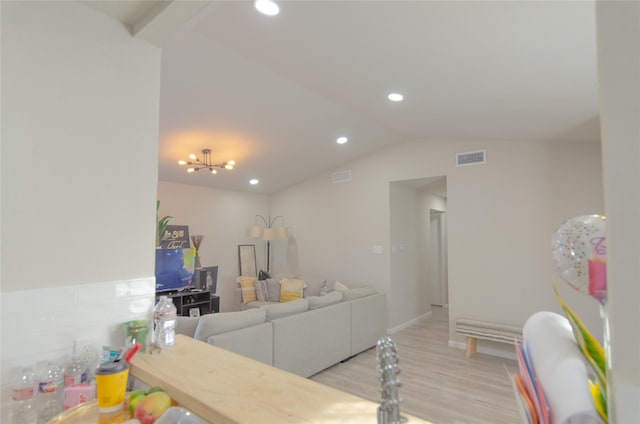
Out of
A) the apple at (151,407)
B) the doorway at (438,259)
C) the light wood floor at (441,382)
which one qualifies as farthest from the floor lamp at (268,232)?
the apple at (151,407)

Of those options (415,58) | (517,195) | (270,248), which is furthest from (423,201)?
(415,58)

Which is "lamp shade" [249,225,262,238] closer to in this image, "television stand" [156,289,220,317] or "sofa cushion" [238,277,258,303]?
"sofa cushion" [238,277,258,303]

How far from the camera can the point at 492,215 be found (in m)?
4.42

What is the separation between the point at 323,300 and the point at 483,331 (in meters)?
1.98

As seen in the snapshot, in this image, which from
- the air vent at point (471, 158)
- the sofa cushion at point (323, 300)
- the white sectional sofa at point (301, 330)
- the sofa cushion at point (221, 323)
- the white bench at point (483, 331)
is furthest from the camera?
the air vent at point (471, 158)

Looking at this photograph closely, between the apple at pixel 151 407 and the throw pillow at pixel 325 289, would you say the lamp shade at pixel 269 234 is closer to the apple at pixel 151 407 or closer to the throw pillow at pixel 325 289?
the throw pillow at pixel 325 289

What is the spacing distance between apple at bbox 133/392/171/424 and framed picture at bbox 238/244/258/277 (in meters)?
5.42

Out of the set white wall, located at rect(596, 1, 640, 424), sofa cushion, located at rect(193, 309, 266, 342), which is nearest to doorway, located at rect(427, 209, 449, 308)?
sofa cushion, located at rect(193, 309, 266, 342)

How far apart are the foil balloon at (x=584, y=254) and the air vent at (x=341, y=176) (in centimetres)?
528

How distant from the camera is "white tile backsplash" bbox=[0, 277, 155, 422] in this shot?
1.18 m

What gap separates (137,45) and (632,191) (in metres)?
1.83

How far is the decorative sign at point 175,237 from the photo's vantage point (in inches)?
206

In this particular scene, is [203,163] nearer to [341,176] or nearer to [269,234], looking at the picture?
[269,234]

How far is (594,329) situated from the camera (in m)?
3.76
